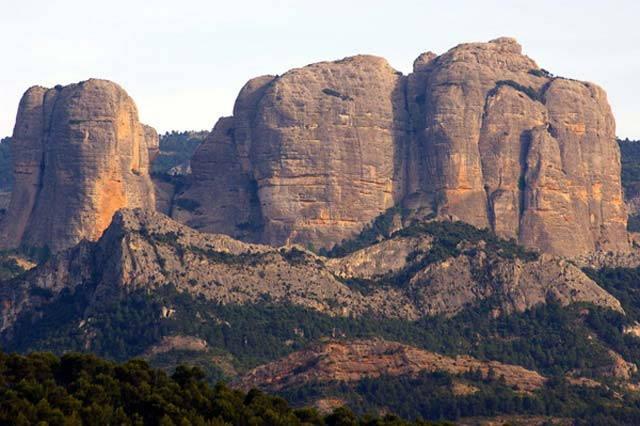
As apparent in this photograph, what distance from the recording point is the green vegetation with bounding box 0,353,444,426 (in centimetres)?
12212

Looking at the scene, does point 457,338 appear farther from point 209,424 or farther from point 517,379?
point 209,424

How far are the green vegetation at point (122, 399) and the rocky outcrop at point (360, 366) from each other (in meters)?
32.5

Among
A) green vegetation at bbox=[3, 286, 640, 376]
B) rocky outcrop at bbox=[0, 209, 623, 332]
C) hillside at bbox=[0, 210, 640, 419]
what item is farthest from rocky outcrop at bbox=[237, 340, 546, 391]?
rocky outcrop at bbox=[0, 209, 623, 332]

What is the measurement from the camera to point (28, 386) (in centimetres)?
12550

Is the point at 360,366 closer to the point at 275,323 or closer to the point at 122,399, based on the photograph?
the point at 275,323

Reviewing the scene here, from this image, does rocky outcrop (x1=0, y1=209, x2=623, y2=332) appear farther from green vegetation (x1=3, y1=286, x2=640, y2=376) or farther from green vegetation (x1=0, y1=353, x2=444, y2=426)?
green vegetation (x1=0, y1=353, x2=444, y2=426)

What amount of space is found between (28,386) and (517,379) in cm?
5674

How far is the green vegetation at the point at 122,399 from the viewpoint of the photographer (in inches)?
4808

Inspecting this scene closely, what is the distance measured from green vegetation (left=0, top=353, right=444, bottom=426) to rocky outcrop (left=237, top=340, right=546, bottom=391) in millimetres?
32520

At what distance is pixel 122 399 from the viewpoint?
127688mm

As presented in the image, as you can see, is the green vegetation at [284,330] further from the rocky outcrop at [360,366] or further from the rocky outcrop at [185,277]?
the rocky outcrop at [360,366]

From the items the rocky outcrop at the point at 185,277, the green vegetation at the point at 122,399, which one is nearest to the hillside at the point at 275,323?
the rocky outcrop at the point at 185,277

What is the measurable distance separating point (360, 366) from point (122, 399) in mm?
47247

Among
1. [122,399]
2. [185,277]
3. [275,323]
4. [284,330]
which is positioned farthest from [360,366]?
[122,399]
